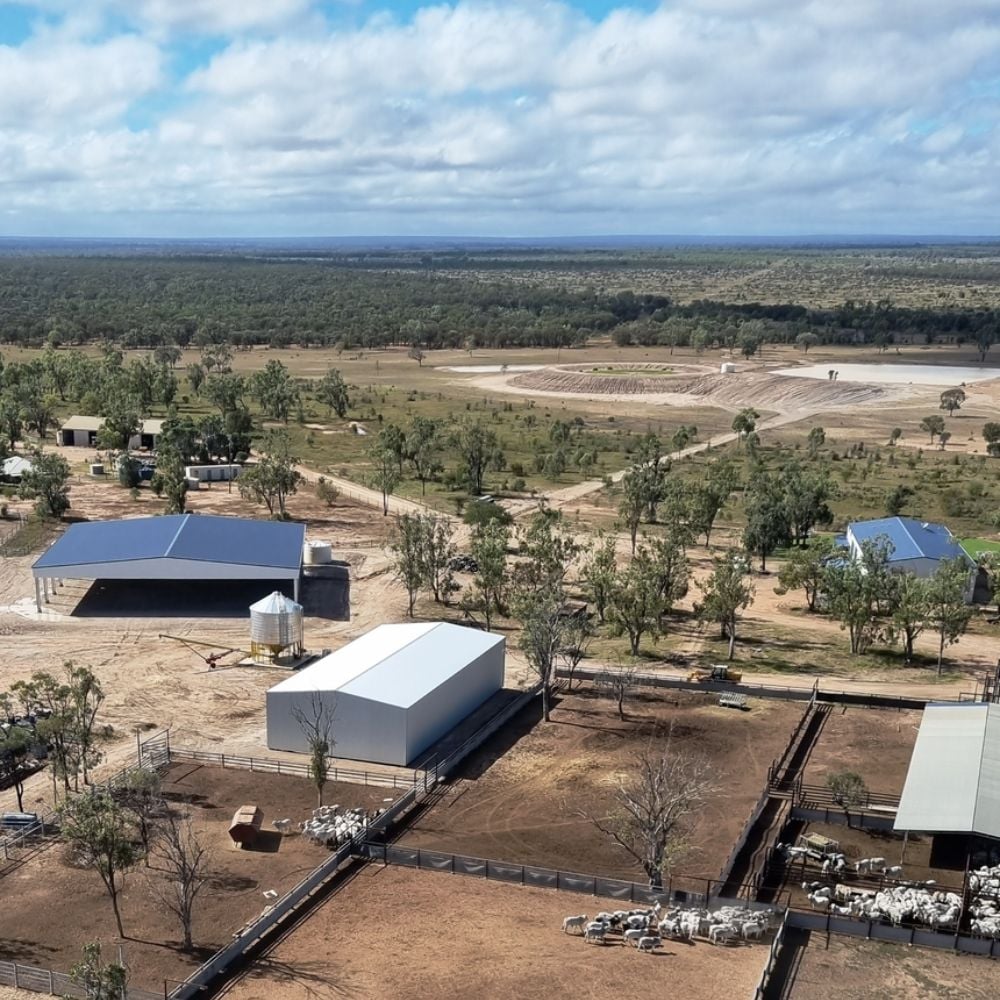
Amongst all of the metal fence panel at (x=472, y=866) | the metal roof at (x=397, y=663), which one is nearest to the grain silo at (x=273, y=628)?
the metal roof at (x=397, y=663)

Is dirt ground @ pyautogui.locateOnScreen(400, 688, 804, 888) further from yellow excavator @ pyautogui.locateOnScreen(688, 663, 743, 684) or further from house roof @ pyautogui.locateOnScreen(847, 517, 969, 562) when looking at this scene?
house roof @ pyautogui.locateOnScreen(847, 517, 969, 562)

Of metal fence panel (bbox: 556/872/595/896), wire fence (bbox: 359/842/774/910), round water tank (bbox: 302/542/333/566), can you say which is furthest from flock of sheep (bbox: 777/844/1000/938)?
round water tank (bbox: 302/542/333/566)

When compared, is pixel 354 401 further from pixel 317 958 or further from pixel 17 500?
pixel 317 958

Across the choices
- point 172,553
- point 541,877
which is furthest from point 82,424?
point 541,877

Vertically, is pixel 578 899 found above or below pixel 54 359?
below

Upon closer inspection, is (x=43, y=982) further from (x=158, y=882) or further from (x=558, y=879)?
(x=558, y=879)

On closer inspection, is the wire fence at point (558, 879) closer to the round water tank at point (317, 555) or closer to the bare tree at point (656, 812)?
the bare tree at point (656, 812)

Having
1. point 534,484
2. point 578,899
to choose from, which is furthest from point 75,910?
point 534,484
